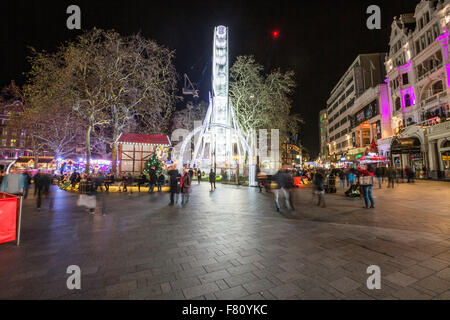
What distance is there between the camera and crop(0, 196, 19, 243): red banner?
4.38 metres

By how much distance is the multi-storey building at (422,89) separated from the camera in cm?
2211

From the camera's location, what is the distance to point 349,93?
172 ft

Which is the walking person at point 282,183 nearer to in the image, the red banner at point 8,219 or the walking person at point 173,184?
the walking person at point 173,184

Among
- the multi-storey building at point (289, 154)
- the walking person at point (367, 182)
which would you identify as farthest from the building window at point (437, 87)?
the walking person at point (367, 182)

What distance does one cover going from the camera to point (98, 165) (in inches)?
1053

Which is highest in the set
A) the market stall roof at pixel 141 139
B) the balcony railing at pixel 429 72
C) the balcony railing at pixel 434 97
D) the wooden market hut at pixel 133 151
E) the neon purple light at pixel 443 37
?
the neon purple light at pixel 443 37

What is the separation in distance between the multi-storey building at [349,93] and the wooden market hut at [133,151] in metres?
44.6

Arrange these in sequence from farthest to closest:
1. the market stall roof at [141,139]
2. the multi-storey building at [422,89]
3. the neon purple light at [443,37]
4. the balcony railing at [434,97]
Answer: the balcony railing at [434,97]
the multi-storey building at [422,89]
the neon purple light at [443,37]
the market stall roof at [141,139]

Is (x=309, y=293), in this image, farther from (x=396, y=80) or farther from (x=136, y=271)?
(x=396, y=80)

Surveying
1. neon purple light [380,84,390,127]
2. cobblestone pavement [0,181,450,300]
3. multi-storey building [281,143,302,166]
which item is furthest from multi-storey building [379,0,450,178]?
cobblestone pavement [0,181,450,300]

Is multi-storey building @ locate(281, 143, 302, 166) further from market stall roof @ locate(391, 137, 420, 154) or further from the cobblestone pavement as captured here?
the cobblestone pavement

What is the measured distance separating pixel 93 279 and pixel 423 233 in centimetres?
698

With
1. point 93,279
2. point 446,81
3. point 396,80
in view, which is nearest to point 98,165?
point 93,279

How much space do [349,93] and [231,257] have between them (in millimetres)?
61379
